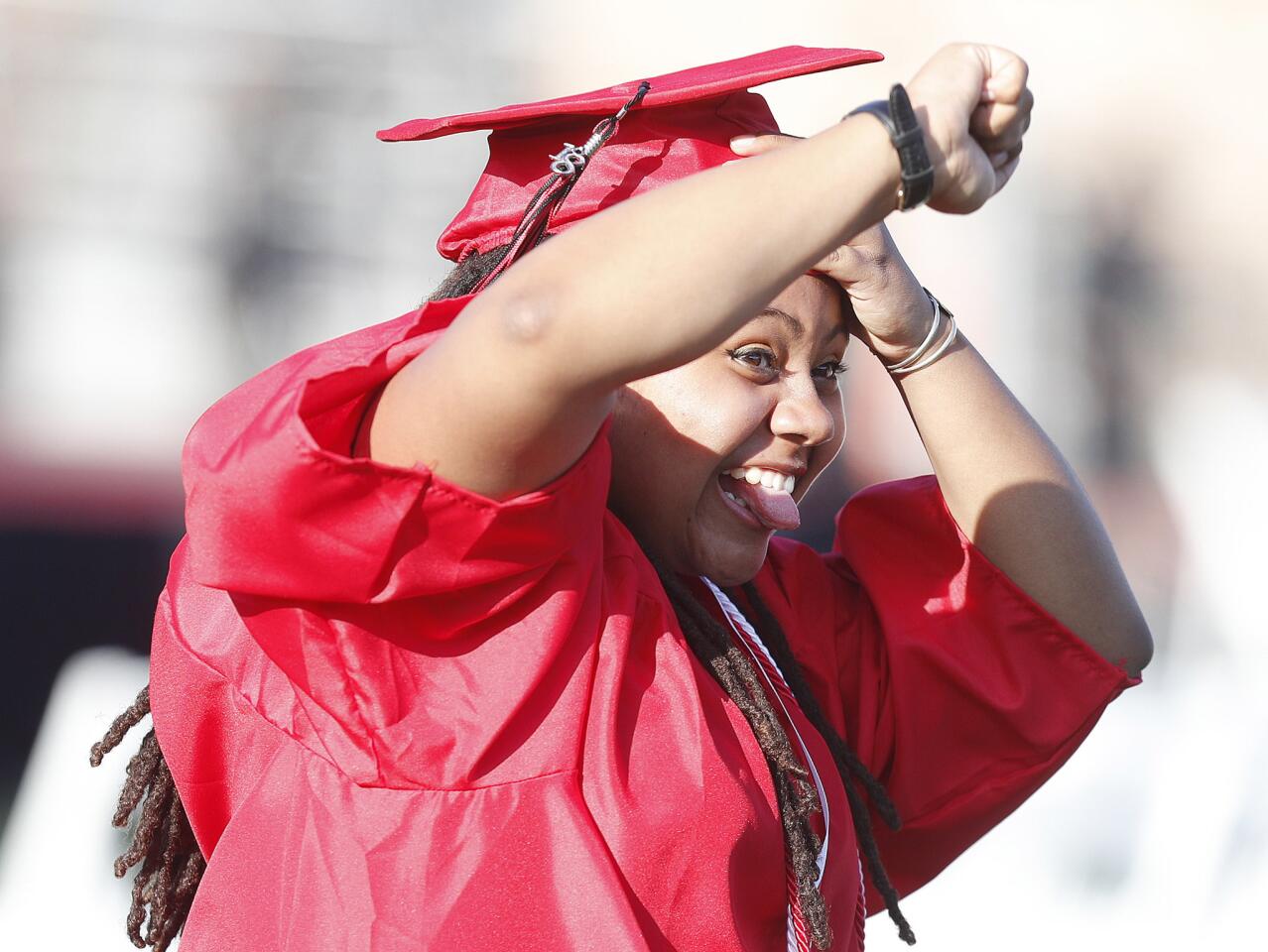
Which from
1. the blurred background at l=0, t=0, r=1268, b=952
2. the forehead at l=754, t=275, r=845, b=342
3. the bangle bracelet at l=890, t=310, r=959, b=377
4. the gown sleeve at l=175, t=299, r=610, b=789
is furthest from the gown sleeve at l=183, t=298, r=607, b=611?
the blurred background at l=0, t=0, r=1268, b=952

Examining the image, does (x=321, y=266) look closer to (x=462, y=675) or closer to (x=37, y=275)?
(x=37, y=275)

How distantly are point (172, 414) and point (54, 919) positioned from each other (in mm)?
887

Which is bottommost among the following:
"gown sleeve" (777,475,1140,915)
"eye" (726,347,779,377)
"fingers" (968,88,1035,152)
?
"gown sleeve" (777,475,1140,915)

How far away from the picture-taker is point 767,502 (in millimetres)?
1244

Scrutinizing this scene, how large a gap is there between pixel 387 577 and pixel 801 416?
1.51 feet

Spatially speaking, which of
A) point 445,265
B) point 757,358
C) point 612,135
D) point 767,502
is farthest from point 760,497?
point 445,265

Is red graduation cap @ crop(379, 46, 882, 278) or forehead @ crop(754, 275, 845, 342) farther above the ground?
red graduation cap @ crop(379, 46, 882, 278)

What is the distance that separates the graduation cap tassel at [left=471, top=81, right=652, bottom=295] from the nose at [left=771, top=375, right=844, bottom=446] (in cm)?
26

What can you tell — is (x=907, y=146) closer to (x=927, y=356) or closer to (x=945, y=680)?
(x=927, y=356)

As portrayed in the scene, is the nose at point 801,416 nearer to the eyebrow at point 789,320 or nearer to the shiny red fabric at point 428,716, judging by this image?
the eyebrow at point 789,320

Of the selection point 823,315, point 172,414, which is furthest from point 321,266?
point 823,315

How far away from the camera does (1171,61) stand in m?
3.04

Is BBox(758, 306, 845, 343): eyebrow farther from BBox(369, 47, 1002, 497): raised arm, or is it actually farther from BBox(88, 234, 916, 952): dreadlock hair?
BBox(369, 47, 1002, 497): raised arm

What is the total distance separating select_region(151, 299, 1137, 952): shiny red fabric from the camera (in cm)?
88
